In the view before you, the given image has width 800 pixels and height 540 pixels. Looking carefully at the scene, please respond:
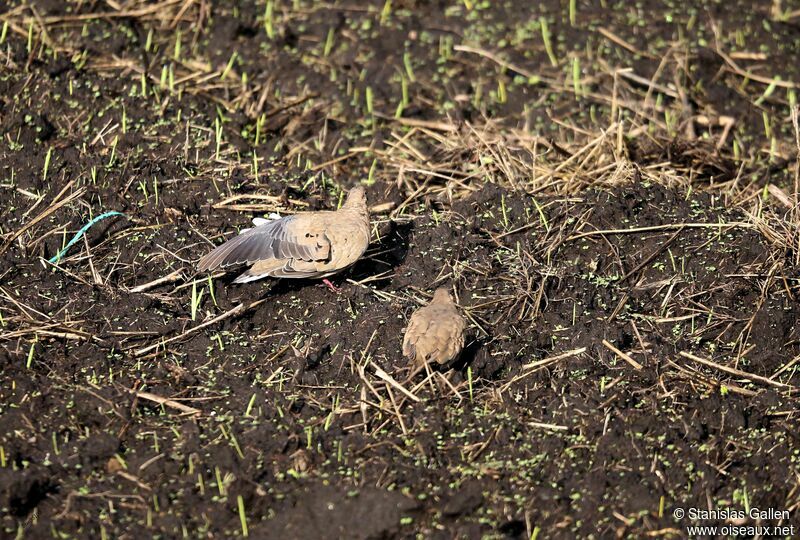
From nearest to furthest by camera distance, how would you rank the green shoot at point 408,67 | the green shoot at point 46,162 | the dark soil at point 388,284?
the dark soil at point 388,284
the green shoot at point 46,162
the green shoot at point 408,67

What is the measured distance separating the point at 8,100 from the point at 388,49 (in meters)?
2.91

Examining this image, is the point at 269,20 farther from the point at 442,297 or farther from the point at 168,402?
the point at 168,402

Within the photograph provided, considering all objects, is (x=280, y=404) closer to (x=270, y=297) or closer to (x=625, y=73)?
(x=270, y=297)

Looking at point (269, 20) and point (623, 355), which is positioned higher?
point (269, 20)

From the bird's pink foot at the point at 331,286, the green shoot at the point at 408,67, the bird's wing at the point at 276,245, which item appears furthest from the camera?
the green shoot at the point at 408,67

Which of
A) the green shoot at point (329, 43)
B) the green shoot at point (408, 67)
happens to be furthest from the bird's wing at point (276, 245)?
the green shoot at point (329, 43)

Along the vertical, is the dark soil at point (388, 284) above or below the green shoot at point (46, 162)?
below

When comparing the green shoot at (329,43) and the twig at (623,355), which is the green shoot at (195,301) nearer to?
the twig at (623,355)

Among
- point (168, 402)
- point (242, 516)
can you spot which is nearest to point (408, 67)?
point (168, 402)

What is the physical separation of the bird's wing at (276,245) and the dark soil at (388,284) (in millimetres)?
273

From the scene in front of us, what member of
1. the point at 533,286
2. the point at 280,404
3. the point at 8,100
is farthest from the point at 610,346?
the point at 8,100

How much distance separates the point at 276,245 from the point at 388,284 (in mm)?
730

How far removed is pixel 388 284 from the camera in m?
6.04

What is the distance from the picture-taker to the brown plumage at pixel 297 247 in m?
5.68
